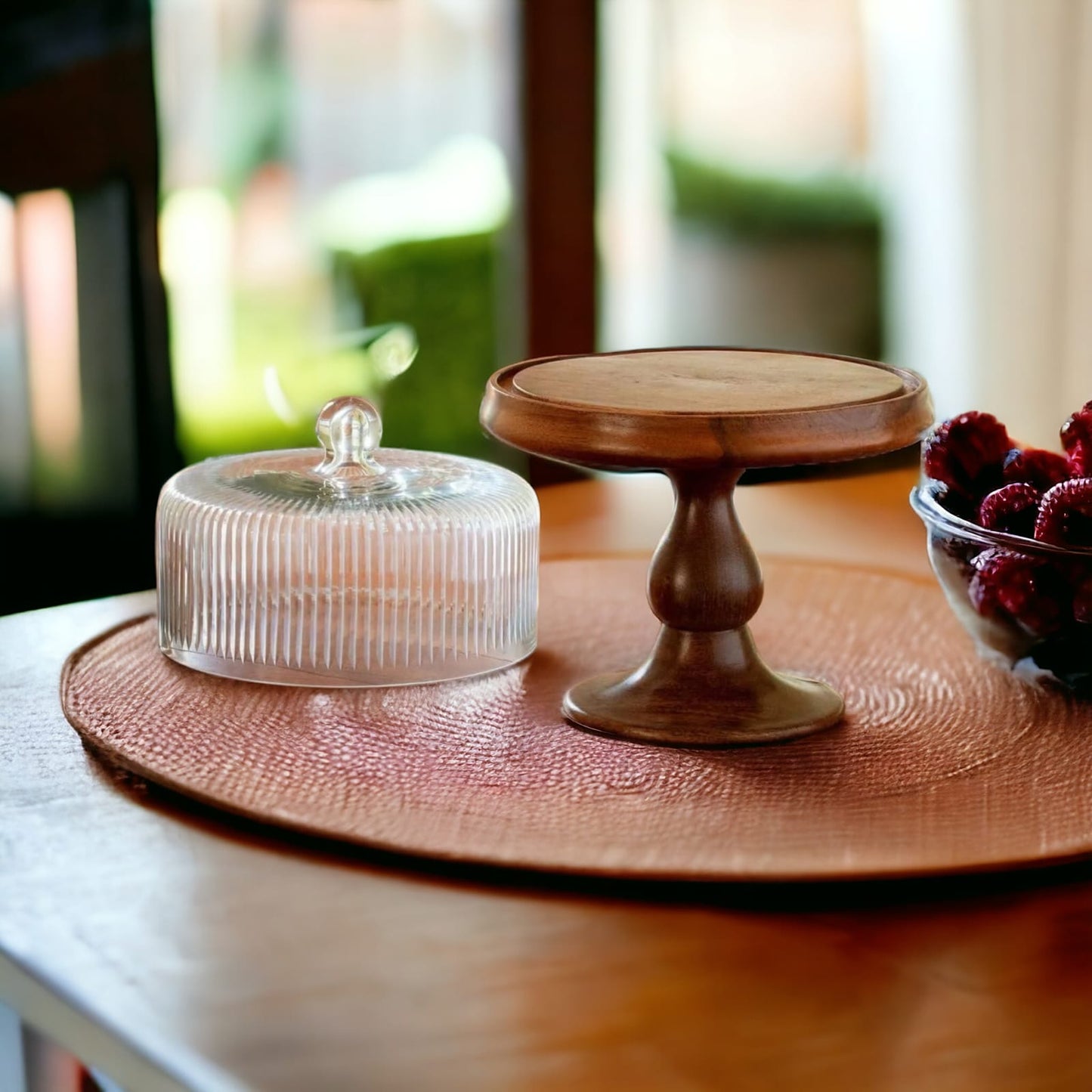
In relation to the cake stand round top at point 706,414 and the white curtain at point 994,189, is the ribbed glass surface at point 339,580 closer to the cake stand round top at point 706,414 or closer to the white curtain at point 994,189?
the cake stand round top at point 706,414

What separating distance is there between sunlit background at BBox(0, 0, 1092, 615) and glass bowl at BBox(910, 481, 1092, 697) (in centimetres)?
155

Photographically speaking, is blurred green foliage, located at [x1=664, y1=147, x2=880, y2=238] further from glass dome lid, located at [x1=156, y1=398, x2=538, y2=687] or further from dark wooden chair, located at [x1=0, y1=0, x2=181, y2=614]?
glass dome lid, located at [x1=156, y1=398, x2=538, y2=687]

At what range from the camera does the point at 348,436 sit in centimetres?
78

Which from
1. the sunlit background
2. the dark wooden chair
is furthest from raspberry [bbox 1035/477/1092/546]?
the sunlit background

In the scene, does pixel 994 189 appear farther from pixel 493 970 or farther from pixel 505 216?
pixel 493 970

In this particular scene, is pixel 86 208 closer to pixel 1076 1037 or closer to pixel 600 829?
pixel 600 829

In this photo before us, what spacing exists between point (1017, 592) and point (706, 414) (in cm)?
17

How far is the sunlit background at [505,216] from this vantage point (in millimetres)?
2170

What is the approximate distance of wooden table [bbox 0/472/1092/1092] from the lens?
419mm

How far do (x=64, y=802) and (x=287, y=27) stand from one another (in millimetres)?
1944

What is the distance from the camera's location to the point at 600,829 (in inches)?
21.8

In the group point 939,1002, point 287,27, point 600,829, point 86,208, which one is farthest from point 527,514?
point 287,27

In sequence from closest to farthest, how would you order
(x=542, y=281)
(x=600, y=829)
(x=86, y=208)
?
(x=600, y=829) → (x=86, y=208) → (x=542, y=281)

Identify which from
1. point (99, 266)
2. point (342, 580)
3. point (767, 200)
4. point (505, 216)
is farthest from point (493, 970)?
point (767, 200)
